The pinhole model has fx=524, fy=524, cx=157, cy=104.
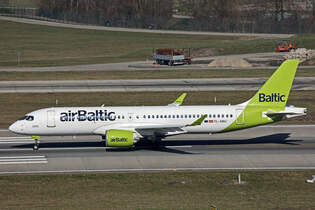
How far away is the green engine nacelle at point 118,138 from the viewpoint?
133 feet

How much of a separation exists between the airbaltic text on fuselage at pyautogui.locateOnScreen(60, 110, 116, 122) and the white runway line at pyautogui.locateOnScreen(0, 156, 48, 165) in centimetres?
370

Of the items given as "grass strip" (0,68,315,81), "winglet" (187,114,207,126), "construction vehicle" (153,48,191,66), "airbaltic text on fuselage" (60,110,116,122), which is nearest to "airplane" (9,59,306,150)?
"airbaltic text on fuselage" (60,110,116,122)

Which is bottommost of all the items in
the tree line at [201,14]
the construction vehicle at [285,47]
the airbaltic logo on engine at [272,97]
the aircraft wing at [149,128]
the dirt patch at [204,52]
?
the aircraft wing at [149,128]

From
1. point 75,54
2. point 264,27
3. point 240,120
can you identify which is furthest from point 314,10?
point 240,120

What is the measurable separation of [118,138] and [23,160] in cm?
739

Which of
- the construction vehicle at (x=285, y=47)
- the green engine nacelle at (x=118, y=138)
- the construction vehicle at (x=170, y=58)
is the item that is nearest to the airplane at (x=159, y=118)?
the green engine nacelle at (x=118, y=138)

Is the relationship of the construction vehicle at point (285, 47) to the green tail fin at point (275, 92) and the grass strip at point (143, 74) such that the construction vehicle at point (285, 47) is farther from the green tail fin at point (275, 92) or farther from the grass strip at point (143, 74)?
the green tail fin at point (275, 92)

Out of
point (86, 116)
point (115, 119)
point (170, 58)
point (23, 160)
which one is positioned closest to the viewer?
point (23, 160)

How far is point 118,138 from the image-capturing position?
4056 centimetres

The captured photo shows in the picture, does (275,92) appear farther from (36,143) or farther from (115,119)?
(36,143)

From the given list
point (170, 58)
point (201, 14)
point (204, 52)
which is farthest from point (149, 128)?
point (201, 14)

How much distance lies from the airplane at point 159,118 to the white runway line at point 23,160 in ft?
7.69

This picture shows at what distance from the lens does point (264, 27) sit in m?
155

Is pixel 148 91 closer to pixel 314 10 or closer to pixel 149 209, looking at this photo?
pixel 149 209
